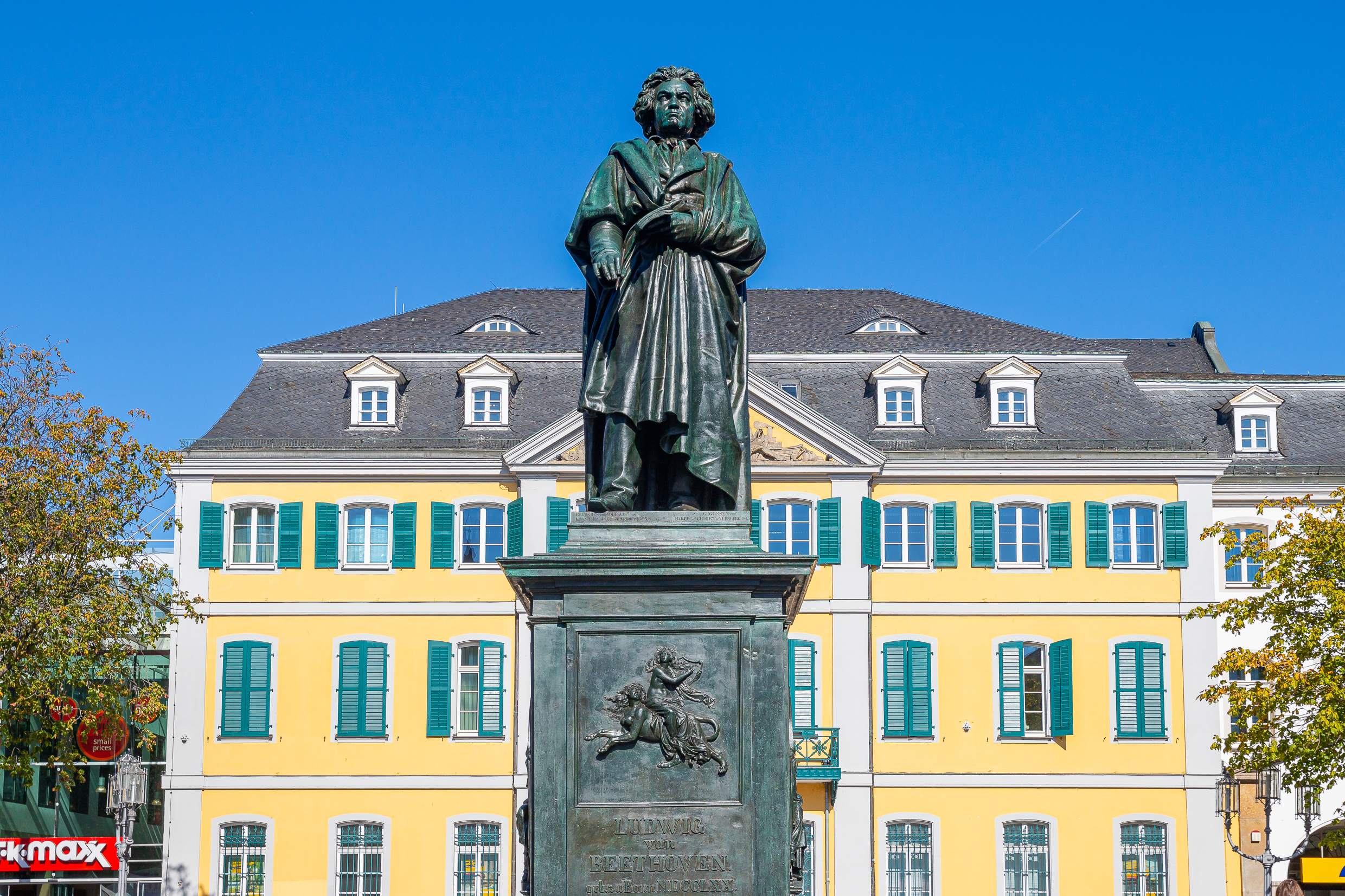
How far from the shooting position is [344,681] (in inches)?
1363

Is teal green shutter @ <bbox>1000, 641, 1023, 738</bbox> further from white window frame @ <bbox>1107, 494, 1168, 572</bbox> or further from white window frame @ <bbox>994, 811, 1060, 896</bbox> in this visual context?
white window frame @ <bbox>1107, 494, 1168, 572</bbox>

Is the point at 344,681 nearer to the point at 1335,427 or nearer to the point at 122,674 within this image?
the point at 122,674

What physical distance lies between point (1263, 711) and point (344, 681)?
18156 millimetres

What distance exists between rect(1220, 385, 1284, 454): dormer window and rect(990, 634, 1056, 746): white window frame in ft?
23.4

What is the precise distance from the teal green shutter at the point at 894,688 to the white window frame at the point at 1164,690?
4047 mm

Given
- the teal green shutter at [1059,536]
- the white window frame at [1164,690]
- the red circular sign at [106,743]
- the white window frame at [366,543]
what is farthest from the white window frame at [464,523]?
the white window frame at [1164,690]

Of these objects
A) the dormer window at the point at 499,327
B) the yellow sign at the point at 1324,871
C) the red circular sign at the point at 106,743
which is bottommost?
the yellow sign at the point at 1324,871

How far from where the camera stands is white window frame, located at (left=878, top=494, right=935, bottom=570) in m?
35.2

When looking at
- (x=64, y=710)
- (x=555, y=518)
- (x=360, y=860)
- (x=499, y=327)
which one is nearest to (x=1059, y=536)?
(x=555, y=518)

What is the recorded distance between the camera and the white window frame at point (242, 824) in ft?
111

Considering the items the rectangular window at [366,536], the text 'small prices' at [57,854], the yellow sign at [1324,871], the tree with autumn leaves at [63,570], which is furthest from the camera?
the yellow sign at [1324,871]

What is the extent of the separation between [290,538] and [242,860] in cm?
638

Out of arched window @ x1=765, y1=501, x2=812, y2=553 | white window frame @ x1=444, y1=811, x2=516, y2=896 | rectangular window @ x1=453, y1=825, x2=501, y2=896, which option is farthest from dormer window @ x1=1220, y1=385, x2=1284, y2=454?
rectangular window @ x1=453, y1=825, x2=501, y2=896

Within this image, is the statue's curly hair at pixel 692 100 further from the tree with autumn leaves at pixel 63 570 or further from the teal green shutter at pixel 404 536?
the teal green shutter at pixel 404 536
